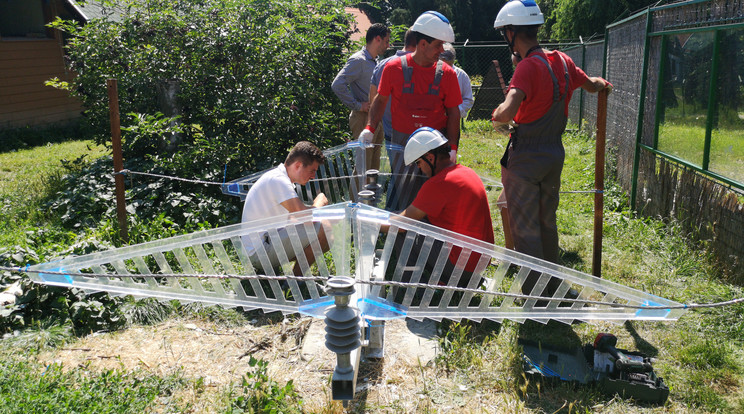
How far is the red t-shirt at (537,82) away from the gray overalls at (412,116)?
115 centimetres

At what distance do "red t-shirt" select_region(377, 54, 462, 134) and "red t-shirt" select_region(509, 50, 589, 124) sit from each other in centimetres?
113

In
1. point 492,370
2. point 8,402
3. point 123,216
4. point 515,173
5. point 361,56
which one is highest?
point 361,56

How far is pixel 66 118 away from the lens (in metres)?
13.7

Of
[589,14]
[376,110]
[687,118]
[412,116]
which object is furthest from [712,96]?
[589,14]

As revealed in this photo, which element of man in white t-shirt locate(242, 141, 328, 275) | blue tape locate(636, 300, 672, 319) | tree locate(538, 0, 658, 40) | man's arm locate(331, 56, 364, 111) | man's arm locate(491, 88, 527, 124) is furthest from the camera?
tree locate(538, 0, 658, 40)

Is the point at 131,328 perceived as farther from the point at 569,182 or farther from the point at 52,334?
the point at 569,182

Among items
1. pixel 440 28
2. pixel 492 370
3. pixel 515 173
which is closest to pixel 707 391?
pixel 492 370

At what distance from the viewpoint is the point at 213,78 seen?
6691 millimetres

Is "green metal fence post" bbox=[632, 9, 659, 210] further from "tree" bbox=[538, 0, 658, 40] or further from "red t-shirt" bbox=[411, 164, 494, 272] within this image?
"tree" bbox=[538, 0, 658, 40]

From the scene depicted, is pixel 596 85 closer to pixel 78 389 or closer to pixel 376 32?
pixel 376 32

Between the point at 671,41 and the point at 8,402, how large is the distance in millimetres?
5772

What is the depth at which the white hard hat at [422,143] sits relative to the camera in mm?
3740

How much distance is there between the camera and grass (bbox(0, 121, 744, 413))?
298 cm

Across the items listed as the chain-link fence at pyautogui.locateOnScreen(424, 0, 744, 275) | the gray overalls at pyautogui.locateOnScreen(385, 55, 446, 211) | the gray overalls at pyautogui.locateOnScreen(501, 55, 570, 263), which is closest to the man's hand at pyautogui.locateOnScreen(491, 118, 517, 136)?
the gray overalls at pyautogui.locateOnScreen(501, 55, 570, 263)
